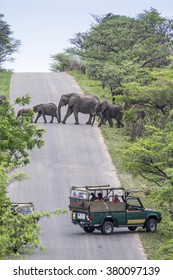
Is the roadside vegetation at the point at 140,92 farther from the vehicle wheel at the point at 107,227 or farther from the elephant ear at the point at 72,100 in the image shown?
the elephant ear at the point at 72,100

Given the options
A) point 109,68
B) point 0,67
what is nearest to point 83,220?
point 109,68

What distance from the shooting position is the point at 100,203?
1459 inches

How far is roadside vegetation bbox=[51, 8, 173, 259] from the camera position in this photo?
39688 millimetres

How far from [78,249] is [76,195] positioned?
12.0 feet

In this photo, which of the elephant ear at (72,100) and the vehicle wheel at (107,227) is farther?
the elephant ear at (72,100)

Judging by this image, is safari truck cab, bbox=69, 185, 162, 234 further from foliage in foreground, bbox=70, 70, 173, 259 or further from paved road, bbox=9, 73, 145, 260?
foliage in foreground, bbox=70, 70, 173, 259

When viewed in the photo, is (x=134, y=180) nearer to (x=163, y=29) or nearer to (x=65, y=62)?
(x=163, y=29)

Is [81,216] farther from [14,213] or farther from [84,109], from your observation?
[84,109]

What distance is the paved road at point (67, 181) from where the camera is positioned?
114ft

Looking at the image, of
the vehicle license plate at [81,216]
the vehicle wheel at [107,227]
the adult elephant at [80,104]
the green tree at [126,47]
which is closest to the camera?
the vehicle license plate at [81,216]

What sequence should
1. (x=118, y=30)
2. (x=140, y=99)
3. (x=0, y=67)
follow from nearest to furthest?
(x=140, y=99) → (x=118, y=30) → (x=0, y=67)

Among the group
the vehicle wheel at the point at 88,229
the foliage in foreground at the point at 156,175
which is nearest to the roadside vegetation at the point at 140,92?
the foliage in foreground at the point at 156,175

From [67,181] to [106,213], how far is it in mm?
10224

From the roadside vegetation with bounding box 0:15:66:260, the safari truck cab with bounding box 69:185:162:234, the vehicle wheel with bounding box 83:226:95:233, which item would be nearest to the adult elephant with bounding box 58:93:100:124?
the roadside vegetation with bounding box 0:15:66:260
